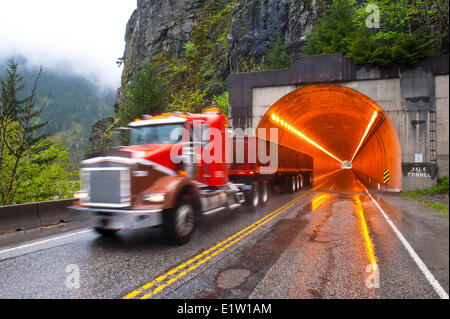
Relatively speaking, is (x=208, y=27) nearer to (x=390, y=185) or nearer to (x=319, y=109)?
(x=319, y=109)

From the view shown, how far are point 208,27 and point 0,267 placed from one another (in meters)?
52.2

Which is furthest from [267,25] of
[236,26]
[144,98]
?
[144,98]

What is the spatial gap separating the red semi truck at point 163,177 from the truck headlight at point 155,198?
0.02 m

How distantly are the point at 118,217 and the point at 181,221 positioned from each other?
4.52 feet

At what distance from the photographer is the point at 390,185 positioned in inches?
782

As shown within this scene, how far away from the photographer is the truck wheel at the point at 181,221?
5859 mm

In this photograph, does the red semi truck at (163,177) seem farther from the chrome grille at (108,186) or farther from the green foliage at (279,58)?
the green foliage at (279,58)

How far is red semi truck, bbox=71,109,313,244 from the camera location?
560cm

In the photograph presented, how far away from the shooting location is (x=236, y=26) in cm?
4188

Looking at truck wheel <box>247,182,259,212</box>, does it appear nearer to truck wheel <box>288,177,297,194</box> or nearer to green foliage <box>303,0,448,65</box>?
truck wheel <box>288,177,297,194</box>

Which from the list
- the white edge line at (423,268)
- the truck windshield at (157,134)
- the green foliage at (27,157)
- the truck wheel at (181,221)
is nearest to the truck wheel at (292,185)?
the white edge line at (423,268)

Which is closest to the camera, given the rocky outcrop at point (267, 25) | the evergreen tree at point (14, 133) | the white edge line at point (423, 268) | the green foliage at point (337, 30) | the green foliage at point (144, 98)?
the white edge line at point (423, 268)

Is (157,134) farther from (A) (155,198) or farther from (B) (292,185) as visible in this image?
(B) (292,185)
